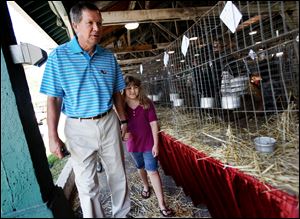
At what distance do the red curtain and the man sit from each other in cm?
87

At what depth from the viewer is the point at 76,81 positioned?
76.3 inches

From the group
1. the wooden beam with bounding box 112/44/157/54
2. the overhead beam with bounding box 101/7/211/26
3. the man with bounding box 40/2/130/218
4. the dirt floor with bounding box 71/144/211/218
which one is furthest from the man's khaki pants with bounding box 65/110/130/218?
the wooden beam with bounding box 112/44/157/54

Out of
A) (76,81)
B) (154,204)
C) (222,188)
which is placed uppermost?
(76,81)

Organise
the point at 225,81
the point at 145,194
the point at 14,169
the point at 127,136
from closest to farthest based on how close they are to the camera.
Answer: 1. the point at 14,169
2. the point at 225,81
3. the point at 127,136
4. the point at 145,194

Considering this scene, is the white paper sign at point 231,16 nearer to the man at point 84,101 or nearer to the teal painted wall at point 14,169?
the man at point 84,101

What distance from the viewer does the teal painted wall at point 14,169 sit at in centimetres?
174

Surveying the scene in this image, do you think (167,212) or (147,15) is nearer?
(167,212)

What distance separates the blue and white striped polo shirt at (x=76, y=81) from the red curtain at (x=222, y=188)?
1.06 meters

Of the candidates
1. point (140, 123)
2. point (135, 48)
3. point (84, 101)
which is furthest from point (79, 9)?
point (135, 48)

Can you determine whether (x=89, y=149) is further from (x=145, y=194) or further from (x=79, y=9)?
(x=145, y=194)

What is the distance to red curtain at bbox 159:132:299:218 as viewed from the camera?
151 cm

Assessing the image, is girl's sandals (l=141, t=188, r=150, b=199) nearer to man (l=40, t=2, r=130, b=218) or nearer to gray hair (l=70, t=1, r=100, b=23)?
man (l=40, t=2, r=130, b=218)

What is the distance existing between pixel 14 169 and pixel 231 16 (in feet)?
6.07

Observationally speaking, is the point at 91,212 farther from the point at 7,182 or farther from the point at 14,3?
the point at 14,3
